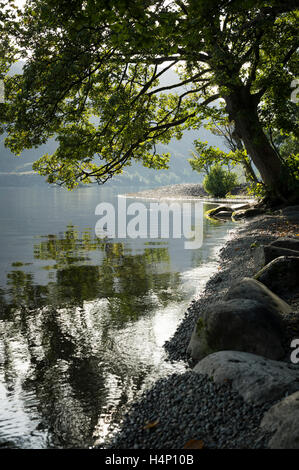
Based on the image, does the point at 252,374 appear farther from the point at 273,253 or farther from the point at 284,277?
the point at 273,253

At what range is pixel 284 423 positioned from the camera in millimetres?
4219

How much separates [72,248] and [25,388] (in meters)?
14.8

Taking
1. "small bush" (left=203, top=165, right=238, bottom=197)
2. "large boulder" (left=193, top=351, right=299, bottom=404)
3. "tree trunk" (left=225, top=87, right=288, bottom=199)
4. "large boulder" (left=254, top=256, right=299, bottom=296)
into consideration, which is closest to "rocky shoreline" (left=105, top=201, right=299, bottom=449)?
"large boulder" (left=193, top=351, right=299, bottom=404)

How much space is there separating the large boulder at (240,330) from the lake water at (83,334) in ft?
2.30

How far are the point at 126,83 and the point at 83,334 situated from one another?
1320 cm

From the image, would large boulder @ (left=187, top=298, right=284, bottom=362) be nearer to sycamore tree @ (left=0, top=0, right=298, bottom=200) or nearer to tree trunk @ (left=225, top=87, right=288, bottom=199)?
sycamore tree @ (left=0, top=0, right=298, bottom=200)

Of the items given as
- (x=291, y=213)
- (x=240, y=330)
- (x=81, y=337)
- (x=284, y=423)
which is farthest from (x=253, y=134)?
(x=284, y=423)

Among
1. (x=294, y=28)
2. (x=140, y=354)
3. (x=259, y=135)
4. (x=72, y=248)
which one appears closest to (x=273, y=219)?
(x=259, y=135)

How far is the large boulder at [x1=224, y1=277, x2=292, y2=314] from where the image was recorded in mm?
7695

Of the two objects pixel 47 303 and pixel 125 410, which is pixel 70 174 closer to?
pixel 47 303

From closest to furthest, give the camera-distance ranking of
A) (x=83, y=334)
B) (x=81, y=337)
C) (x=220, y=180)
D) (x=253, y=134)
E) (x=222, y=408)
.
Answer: (x=222, y=408) → (x=81, y=337) → (x=83, y=334) → (x=253, y=134) → (x=220, y=180)

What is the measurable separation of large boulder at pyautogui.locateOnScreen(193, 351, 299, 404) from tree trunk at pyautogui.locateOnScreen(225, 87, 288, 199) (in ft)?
56.3

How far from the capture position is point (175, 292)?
1194cm

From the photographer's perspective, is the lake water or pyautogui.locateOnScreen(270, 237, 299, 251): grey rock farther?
pyautogui.locateOnScreen(270, 237, 299, 251): grey rock
